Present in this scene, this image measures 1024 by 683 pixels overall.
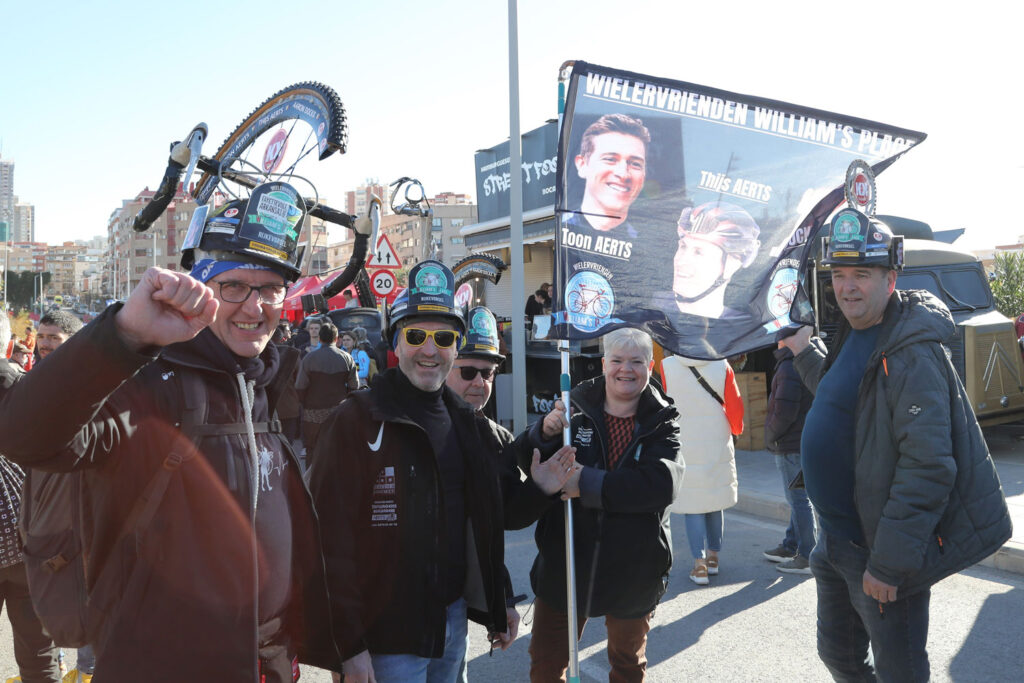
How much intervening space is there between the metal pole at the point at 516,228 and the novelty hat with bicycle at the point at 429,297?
7640 mm

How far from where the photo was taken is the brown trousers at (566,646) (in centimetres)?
332

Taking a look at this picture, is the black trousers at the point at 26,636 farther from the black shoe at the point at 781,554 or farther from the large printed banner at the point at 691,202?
the black shoe at the point at 781,554

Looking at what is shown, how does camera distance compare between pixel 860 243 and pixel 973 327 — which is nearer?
pixel 860 243

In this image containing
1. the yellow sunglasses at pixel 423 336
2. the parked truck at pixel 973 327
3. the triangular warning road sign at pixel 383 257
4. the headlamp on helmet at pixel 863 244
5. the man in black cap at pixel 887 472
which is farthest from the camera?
the triangular warning road sign at pixel 383 257

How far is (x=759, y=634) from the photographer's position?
4848 mm

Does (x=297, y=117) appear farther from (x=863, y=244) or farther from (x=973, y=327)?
(x=973, y=327)

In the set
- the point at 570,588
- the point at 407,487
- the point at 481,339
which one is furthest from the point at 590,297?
the point at 407,487

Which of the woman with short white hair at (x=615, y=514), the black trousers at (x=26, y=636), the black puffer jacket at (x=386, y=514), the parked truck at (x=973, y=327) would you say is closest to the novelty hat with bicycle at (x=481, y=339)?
the woman with short white hair at (x=615, y=514)

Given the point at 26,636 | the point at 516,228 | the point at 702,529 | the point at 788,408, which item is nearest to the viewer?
the point at 26,636

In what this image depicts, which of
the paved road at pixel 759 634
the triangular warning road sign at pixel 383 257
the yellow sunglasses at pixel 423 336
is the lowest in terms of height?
the paved road at pixel 759 634

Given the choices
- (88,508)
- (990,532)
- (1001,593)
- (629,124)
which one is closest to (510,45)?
(629,124)

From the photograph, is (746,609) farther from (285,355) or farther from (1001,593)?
(285,355)

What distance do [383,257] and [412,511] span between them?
8.81 metres

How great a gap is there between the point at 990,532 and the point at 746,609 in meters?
2.69
